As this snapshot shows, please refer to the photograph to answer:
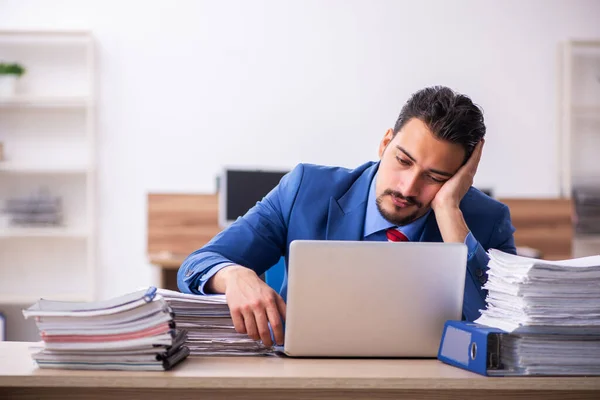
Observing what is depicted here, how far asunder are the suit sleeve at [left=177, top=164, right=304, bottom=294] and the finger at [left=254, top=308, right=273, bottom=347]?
344 mm

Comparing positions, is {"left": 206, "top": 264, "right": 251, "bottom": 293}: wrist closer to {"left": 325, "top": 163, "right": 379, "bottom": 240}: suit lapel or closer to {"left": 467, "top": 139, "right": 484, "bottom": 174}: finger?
{"left": 325, "top": 163, "right": 379, "bottom": 240}: suit lapel

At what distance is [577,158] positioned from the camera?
16.5ft

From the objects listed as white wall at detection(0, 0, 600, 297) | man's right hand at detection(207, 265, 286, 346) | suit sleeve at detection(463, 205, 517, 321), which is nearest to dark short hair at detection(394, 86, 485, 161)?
suit sleeve at detection(463, 205, 517, 321)

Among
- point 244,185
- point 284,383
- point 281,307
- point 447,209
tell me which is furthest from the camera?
point 244,185

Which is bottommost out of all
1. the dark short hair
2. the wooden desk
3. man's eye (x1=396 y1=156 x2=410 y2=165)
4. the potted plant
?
the wooden desk

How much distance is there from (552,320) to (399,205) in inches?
23.9

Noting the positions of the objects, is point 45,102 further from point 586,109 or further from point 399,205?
point 399,205

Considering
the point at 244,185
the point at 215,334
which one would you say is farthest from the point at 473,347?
the point at 244,185

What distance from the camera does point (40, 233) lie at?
4.55 m

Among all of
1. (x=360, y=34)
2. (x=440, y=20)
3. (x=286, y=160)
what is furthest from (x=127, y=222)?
(x=440, y=20)

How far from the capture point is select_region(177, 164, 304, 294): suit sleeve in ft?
5.74

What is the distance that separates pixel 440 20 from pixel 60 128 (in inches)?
96.1

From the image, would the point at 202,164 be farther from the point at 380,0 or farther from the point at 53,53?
the point at 380,0

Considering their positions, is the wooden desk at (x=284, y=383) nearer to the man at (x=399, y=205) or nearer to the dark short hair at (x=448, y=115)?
the man at (x=399, y=205)
